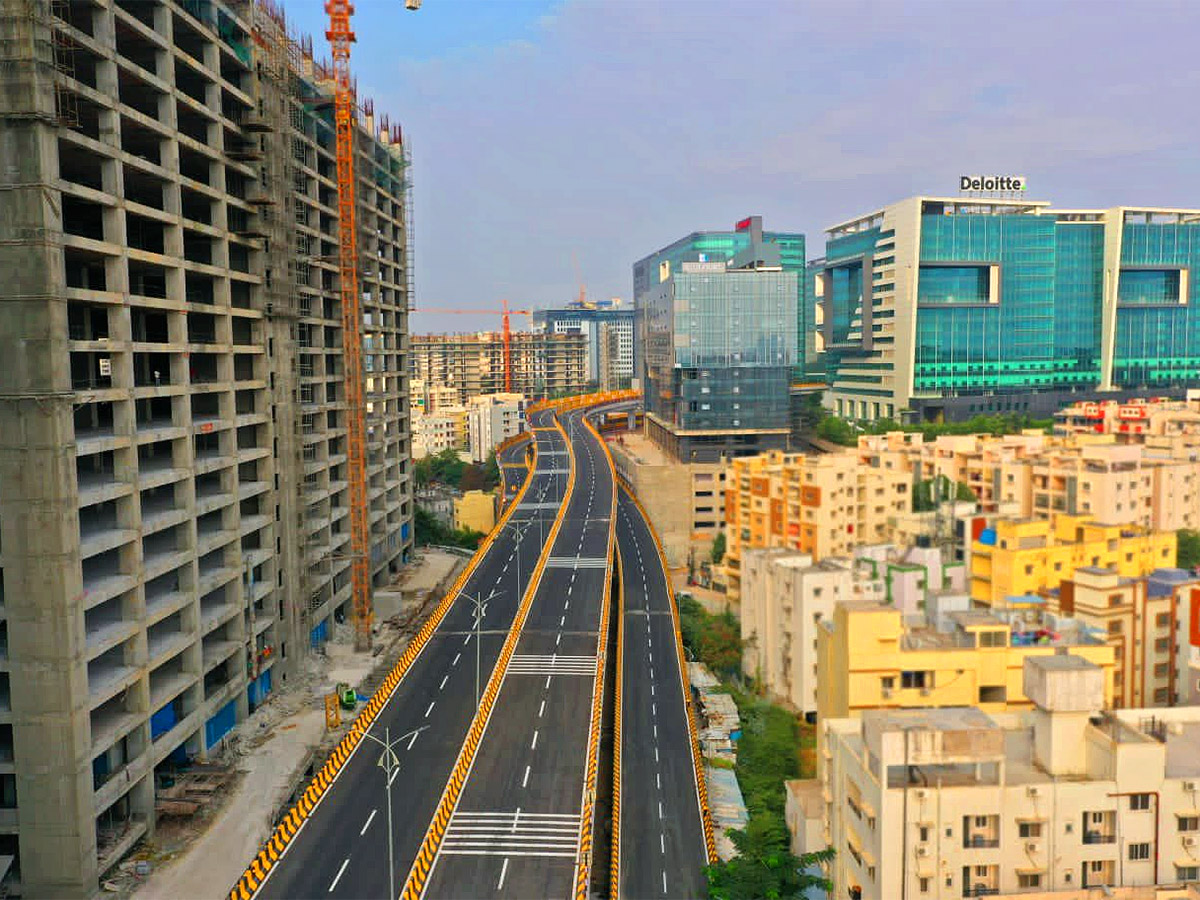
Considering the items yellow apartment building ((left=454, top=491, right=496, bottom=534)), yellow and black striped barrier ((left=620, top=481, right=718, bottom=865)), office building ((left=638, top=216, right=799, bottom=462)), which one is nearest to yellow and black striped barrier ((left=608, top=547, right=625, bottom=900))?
yellow and black striped barrier ((left=620, top=481, right=718, bottom=865))

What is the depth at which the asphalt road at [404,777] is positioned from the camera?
42938mm

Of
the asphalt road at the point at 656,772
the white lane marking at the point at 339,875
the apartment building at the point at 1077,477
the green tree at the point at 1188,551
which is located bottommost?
the asphalt road at the point at 656,772

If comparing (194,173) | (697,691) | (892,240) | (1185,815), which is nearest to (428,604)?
(697,691)

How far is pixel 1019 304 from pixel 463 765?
156 m

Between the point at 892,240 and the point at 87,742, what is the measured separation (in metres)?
163

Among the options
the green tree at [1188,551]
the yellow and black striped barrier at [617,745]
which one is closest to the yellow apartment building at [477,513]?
the yellow and black striped barrier at [617,745]

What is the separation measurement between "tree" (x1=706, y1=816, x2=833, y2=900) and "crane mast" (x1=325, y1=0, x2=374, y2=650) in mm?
45567

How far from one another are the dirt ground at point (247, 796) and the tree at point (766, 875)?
21.8 meters

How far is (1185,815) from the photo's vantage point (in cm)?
3434

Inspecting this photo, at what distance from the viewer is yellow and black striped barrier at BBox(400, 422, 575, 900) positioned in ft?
140

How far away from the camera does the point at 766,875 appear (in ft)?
136

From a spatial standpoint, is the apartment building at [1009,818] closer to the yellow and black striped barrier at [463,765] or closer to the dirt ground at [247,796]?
the yellow and black striped barrier at [463,765]

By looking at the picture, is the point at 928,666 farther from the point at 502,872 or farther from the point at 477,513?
the point at 477,513

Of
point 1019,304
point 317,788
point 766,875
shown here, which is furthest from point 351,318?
point 1019,304
